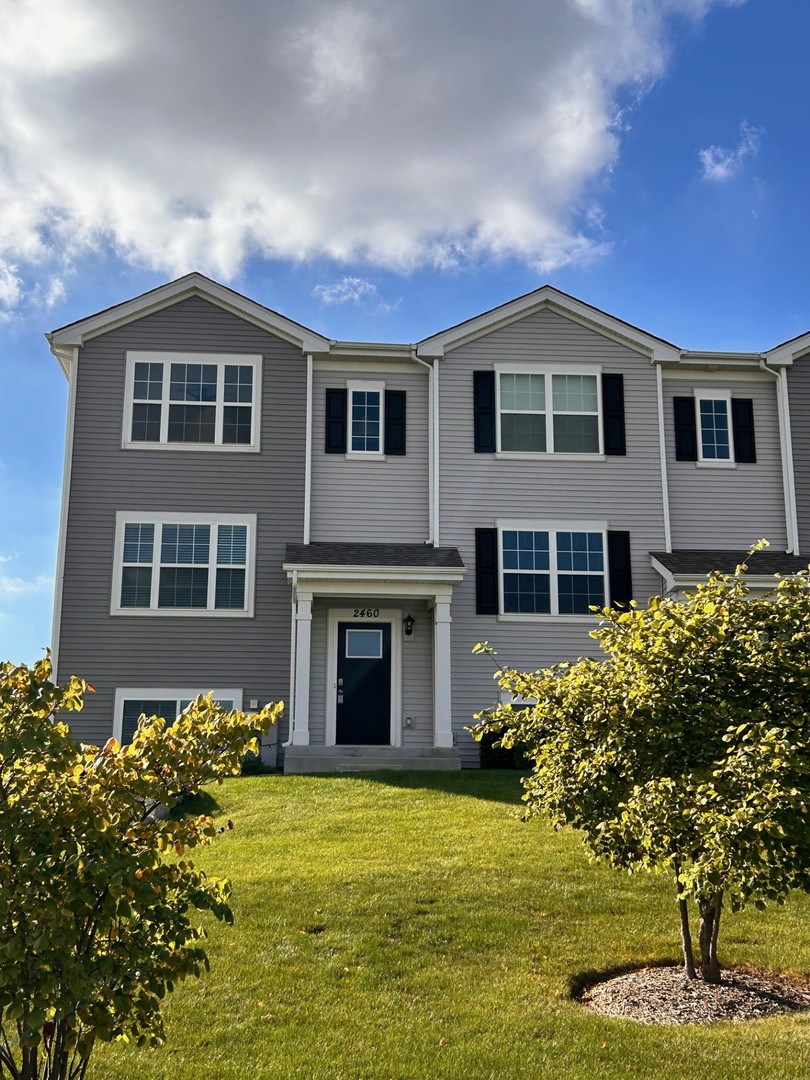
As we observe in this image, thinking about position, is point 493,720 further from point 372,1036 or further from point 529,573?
point 529,573

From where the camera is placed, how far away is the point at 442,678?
17.1 m

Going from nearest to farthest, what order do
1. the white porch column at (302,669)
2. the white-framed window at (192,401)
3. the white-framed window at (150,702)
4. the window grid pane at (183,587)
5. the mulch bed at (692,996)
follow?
the mulch bed at (692,996), the white porch column at (302,669), the white-framed window at (150,702), the window grid pane at (183,587), the white-framed window at (192,401)

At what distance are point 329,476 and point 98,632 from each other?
490cm

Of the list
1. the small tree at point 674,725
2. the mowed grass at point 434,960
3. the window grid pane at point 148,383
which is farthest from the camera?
the window grid pane at point 148,383

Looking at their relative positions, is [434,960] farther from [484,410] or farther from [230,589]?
[484,410]

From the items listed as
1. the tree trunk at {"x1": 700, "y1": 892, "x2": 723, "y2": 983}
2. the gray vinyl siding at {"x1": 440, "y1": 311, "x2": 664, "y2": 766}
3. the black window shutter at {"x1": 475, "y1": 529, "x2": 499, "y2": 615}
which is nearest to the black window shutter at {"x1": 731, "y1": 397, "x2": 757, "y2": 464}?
the gray vinyl siding at {"x1": 440, "y1": 311, "x2": 664, "y2": 766}

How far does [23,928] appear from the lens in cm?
410

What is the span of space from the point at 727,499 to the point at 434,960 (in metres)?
13.5

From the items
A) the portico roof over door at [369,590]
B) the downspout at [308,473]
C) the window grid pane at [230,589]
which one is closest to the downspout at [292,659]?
the portico roof over door at [369,590]

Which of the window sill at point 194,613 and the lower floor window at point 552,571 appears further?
the lower floor window at point 552,571

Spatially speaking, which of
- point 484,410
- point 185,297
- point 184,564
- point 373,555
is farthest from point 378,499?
point 185,297

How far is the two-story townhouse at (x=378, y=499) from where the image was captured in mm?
17594

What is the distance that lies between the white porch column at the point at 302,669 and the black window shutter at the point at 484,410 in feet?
14.6

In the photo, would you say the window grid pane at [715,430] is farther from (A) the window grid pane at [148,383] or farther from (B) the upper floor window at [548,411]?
(A) the window grid pane at [148,383]
